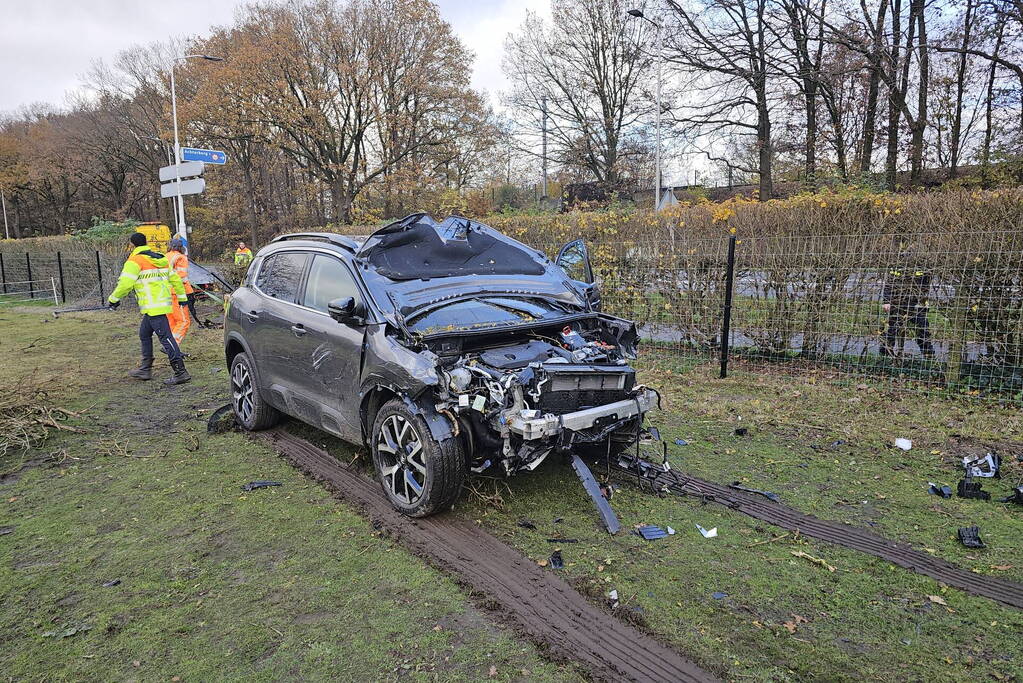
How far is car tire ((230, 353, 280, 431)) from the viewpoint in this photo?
6.01m

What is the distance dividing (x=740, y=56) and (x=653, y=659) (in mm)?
20672

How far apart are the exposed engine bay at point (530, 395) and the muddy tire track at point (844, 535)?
734 mm

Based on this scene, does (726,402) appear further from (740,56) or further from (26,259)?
(26,259)

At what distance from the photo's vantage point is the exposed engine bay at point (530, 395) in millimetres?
4020

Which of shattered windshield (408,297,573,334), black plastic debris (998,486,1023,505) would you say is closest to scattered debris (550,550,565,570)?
shattered windshield (408,297,573,334)

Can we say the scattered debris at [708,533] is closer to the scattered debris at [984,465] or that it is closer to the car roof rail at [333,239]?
the scattered debris at [984,465]

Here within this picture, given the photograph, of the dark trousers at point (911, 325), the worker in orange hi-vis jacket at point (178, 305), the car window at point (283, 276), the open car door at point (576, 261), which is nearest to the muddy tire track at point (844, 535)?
the open car door at point (576, 261)

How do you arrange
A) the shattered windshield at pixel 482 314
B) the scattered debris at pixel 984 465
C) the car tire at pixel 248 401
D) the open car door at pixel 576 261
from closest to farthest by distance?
1. the shattered windshield at pixel 482 314
2. the scattered debris at pixel 984 465
3. the car tire at pixel 248 401
4. the open car door at pixel 576 261

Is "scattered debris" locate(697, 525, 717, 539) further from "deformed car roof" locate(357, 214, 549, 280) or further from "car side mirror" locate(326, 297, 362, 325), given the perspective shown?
"car side mirror" locate(326, 297, 362, 325)

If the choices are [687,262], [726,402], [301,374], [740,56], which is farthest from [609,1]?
[301,374]

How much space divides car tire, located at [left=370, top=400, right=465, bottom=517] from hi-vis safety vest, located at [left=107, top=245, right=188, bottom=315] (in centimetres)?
549

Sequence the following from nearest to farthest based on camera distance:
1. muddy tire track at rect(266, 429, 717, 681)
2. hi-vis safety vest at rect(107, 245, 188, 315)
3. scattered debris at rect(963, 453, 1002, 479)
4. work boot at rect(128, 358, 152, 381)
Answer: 1. muddy tire track at rect(266, 429, 717, 681)
2. scattered debris at rect(963, 453, 1002, 479)
3. hi-vis safety vest at rect(107, 245, 188, 315)
4. work boot at rect(128, 358, 152, 381)

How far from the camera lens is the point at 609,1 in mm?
28625

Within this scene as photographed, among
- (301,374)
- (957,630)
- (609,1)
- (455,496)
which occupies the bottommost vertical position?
(957,630)
